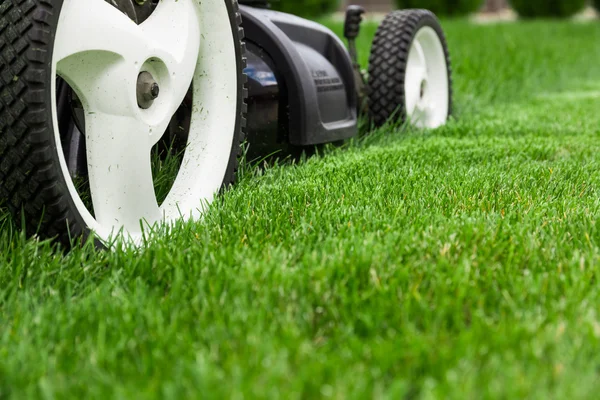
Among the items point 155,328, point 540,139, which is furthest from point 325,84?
point 155,328

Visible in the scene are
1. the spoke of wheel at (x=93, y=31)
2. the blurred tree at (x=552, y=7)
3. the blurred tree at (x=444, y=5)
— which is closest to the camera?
the spoke of wheel at (x=93, y=31)

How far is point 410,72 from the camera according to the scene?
367 centimetres

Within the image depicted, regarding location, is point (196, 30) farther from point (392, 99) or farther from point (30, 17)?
Answer: point (392, 99)

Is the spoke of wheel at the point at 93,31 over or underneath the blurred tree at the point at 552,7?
over

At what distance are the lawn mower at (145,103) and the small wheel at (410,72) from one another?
9.8 inches

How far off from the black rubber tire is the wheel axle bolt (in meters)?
0.31

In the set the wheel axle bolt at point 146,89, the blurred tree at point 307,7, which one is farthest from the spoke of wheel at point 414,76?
the blurred tree at point 307,7

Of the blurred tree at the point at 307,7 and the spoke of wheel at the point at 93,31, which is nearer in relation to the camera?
the spoke of wheel at the point at 93,31

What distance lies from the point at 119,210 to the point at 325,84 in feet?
4.18

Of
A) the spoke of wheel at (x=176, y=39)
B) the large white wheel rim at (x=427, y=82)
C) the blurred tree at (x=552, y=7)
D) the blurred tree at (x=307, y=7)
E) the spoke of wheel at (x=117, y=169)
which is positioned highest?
the spoke of wheel at (x=176, y=39)

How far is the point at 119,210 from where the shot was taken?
179cm

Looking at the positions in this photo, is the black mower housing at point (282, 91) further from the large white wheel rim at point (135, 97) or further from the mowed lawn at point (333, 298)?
the large white wheel rim at point (135, 97)

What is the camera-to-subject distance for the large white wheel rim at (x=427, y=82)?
12.0 feet

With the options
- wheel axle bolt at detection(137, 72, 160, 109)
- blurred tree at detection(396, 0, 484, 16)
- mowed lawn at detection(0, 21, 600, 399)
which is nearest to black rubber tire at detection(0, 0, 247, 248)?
mowed lawn at detection(0, 21, 600, 399)
